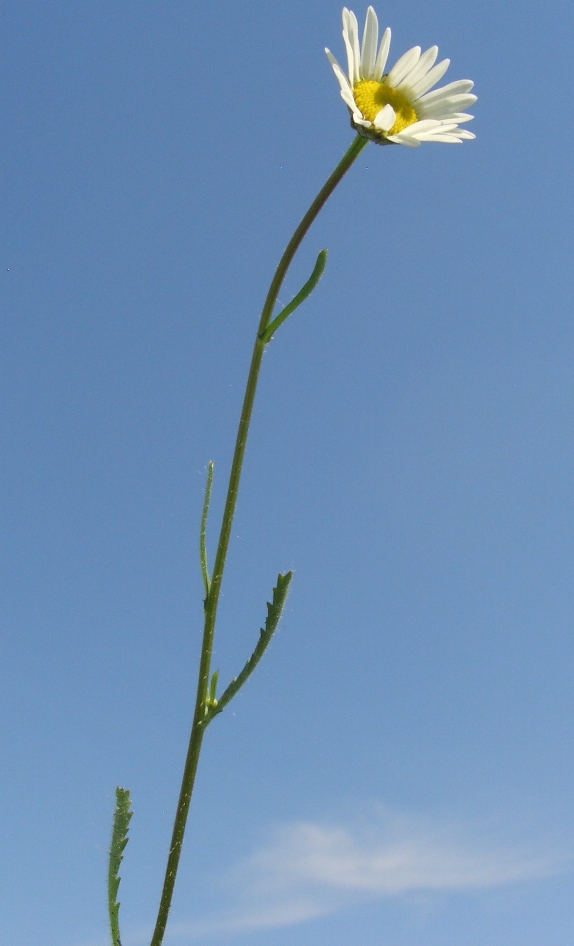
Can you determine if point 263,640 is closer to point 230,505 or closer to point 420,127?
point 230,505

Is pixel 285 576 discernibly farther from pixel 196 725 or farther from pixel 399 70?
pixel 399 70

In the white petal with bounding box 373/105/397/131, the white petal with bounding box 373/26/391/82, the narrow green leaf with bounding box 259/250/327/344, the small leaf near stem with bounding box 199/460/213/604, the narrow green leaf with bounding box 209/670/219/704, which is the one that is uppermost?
the white petal with bounding box 373/26/391/82

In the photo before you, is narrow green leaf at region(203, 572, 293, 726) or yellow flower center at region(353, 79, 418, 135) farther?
yellow flower center at region(353, 79, 418, 135)

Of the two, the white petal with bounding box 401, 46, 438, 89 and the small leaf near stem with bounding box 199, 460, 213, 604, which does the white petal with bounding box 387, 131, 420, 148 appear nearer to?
the white petal with bounding box 401, 46, 438, 89

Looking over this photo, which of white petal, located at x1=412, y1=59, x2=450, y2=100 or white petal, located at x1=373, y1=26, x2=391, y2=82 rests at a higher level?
white petal, located at x1=373, y1=26, x2=391, y2=82

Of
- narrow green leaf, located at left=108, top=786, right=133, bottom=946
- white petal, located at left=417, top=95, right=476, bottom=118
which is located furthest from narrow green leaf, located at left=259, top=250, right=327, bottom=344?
narrow green leaf, located at left=108, top=786, right=133, bottom=946

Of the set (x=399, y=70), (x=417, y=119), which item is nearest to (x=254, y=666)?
(x=417, y=119)

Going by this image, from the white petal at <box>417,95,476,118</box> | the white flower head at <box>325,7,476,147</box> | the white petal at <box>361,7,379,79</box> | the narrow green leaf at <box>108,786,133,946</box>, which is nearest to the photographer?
the narrow green leaf at <box>108,786,133,946</box>
